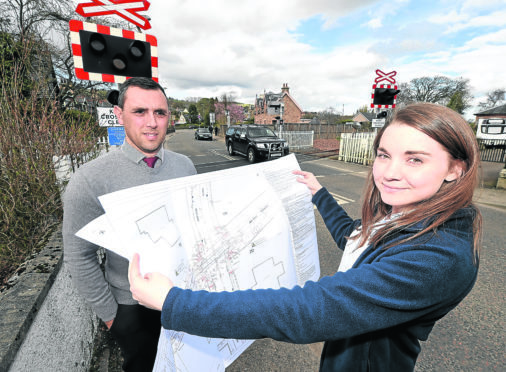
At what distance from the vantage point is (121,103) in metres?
1.34

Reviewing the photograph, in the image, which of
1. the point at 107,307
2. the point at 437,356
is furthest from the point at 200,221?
the point at 437,356

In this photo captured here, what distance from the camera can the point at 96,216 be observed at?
1.19m

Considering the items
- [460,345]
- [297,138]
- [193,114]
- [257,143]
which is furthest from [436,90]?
[193,114]

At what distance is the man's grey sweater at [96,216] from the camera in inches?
44.8

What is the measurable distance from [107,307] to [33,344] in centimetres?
29

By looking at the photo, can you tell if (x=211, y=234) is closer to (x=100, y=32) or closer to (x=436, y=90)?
(x=100, y=32)

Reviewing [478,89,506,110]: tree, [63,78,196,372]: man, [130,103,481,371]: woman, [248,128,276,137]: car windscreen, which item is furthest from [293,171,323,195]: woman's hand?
[478,89,506,110]: tree

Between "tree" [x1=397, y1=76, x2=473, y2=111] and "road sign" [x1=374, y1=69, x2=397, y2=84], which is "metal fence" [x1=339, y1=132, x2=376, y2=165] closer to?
"road sign" [x1=374, y1=69, x2=397, y2=84]

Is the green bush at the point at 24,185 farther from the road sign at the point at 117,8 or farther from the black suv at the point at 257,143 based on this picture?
the black suv at the point at 257,143

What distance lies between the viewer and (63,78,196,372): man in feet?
3.78

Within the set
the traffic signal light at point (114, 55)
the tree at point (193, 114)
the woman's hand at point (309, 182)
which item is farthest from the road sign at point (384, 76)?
the tree at point (193, 114)

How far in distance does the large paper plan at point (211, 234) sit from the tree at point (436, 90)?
1617 inches

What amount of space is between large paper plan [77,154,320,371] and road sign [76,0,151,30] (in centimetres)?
311

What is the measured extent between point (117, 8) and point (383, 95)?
8.07 metres
